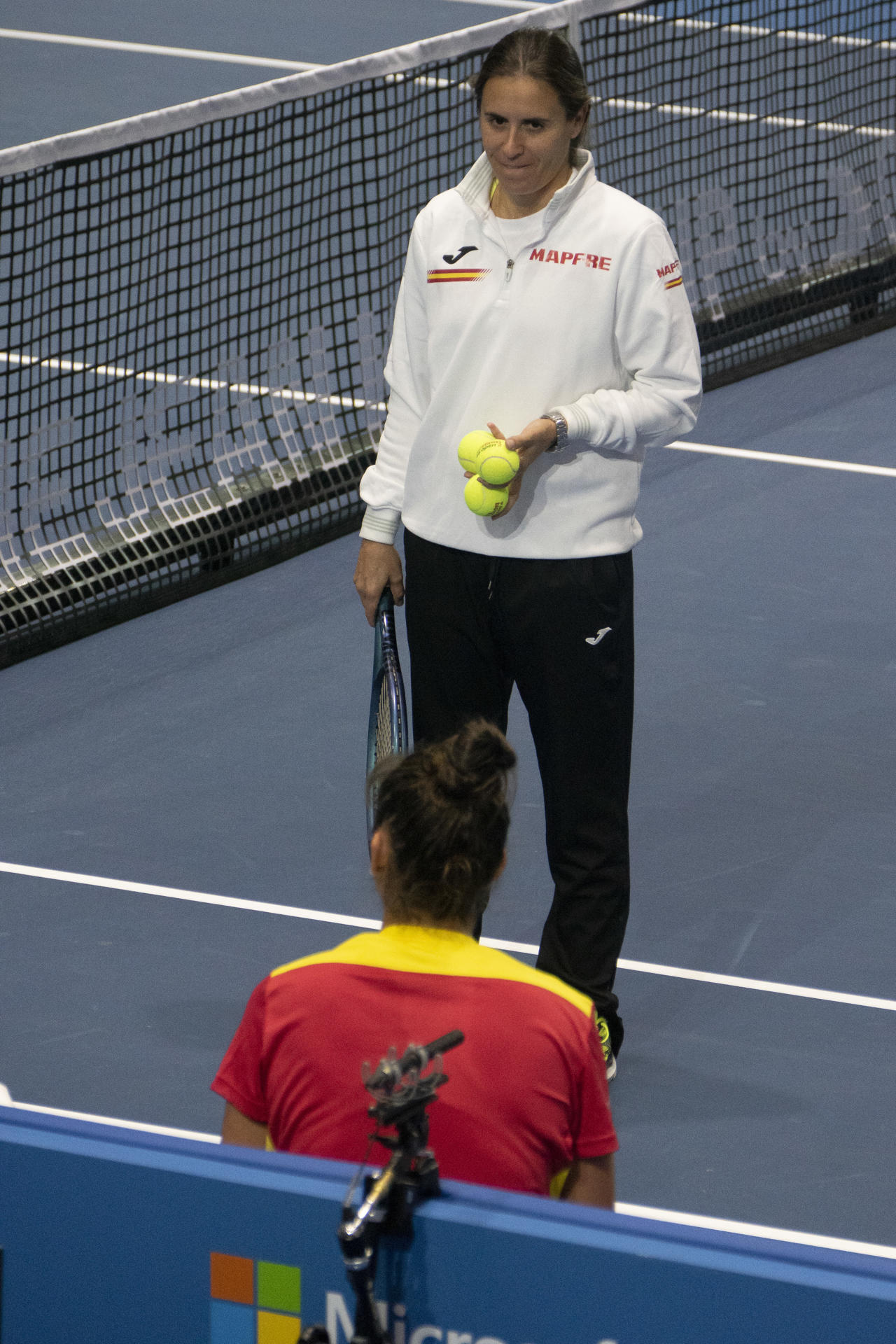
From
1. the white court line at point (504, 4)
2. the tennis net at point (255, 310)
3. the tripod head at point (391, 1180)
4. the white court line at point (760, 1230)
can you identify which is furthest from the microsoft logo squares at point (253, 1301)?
the white court line at point (504, 4)

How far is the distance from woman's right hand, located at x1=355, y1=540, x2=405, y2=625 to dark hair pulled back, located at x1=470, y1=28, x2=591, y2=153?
95 centimetres

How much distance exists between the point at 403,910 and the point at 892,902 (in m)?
2.88

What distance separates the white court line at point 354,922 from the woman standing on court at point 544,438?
657mm

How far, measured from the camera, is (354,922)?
17.8 feet

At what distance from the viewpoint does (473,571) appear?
437 cm

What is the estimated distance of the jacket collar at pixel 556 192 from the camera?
419cm

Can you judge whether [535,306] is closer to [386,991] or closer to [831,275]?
[386,991]

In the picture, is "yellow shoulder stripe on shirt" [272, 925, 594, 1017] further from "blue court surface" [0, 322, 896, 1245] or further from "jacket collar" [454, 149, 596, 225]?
"jacket collar" [454, 149, 596, 225]

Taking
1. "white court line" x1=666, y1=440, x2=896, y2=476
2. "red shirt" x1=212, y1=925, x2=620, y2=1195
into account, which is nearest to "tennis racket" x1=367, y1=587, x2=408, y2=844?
"red shirt" x1=212, y1=925, x2=620, y2=1195

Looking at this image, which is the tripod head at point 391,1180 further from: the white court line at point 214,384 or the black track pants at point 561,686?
the white court line at point 214,384

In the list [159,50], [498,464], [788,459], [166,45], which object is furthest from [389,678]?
[166,45]

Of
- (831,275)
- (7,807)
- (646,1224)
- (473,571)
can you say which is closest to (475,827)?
(646,1224)

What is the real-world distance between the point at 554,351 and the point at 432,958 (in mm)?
1710

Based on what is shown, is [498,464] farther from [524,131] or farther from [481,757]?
[481,757]
